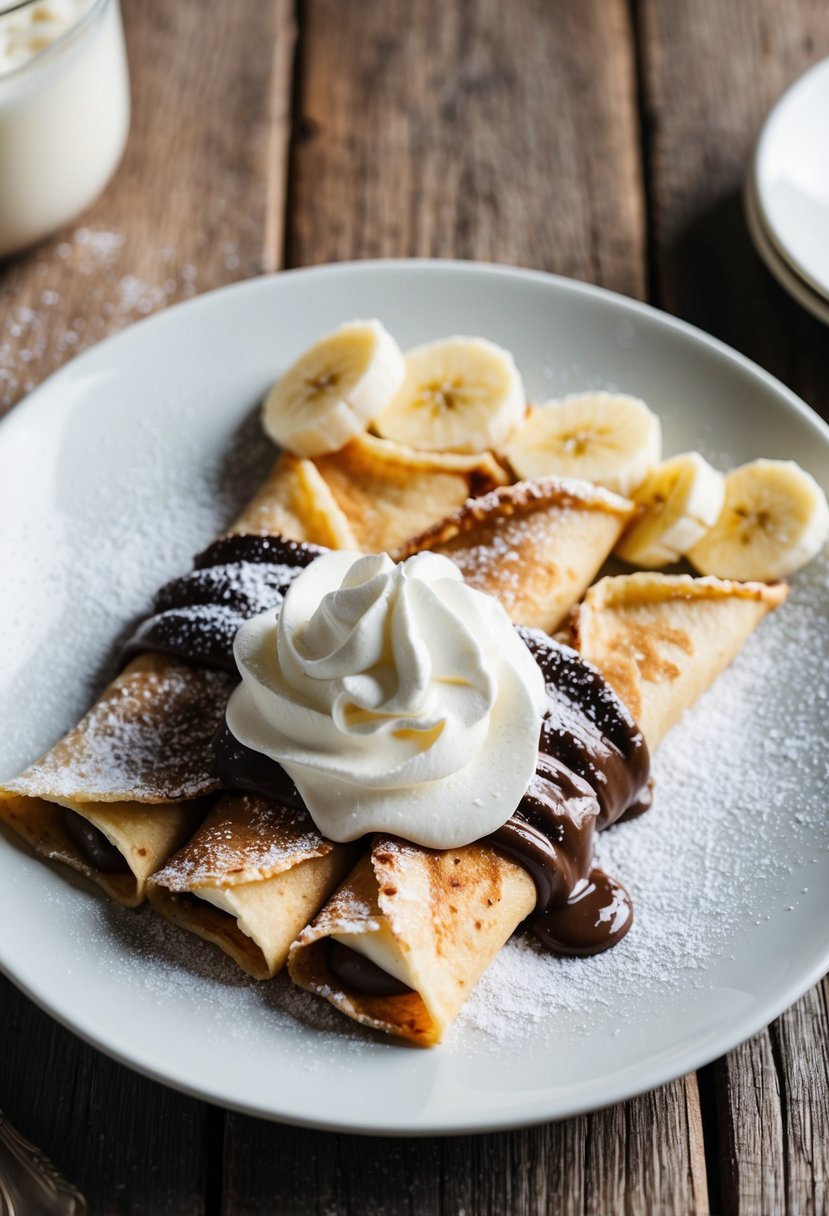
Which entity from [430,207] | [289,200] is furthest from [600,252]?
[289,200]

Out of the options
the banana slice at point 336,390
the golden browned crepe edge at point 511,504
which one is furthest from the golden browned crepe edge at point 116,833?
the banana slice at point 336,390

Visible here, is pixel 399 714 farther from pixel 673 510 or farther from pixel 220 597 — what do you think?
pixel 673 510

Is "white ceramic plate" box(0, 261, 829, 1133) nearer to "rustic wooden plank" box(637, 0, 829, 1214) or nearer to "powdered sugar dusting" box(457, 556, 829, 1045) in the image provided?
"powdered sugar dusting" box(457, 556, 829, 1045)

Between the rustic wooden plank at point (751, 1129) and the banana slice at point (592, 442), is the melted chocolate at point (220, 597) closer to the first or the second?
the banana slice at point (592, 442)

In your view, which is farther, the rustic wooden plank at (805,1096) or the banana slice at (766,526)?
the banana slice at (766,526)

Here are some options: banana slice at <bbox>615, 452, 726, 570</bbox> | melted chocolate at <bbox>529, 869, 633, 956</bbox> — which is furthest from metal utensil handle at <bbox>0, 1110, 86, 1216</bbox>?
banana slice at <bbox>615, 452, 726, 570</bbox>
